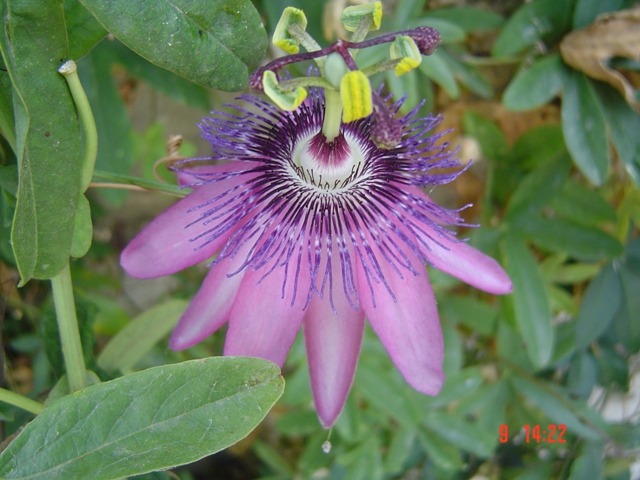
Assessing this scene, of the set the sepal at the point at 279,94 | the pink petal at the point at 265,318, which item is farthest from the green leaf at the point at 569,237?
the sepal at the point at 279,94

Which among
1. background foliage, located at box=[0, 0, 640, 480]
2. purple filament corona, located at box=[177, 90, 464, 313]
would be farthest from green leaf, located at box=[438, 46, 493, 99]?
purple filament corona, located at box=[177, 90, 464, 313]

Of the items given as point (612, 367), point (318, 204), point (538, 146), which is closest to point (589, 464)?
point (612, 367)

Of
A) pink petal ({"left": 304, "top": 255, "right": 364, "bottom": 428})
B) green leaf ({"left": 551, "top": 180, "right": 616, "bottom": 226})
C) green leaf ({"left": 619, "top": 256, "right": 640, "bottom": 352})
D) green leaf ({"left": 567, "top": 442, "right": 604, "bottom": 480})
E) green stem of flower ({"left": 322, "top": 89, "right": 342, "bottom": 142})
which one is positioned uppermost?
green stem of flower ({"left": 322, "top": 89, "right": 342, "bottom": 142})

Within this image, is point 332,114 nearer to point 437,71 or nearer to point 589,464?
point 437,71

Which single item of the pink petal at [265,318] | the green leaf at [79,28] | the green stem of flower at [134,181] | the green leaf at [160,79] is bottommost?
the pink petal at [265,318]

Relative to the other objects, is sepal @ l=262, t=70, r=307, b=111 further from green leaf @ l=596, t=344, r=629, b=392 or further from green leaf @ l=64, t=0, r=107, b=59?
green leaf @ l=596, t=344, r=629, b=392
